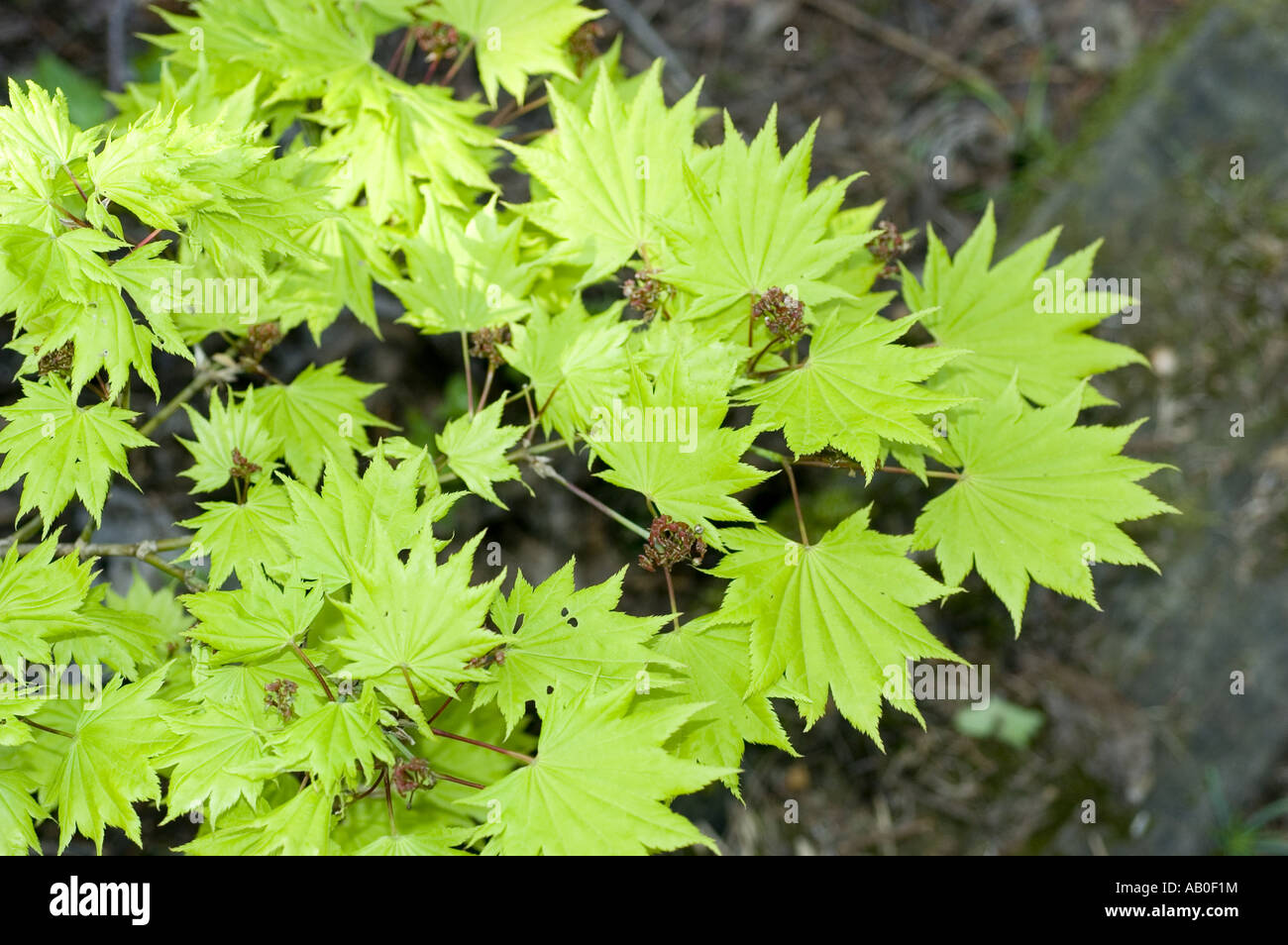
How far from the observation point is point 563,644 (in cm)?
199

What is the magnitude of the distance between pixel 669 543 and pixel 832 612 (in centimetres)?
42

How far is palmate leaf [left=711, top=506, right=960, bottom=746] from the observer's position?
6.66 feet

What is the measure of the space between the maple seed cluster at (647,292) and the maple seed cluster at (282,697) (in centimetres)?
114

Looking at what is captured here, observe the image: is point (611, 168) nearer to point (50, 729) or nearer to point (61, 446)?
point (61, 446)

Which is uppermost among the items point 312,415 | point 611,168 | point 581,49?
point 581,49

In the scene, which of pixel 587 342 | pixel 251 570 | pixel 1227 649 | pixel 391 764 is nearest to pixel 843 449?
pixel 587 342

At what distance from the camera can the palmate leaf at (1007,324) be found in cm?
242

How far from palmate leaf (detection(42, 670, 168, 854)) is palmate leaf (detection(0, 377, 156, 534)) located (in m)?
0.41

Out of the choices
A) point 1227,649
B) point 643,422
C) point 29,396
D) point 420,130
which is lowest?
point 1227,649

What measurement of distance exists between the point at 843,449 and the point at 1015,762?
2880 millimetres

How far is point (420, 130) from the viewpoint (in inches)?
95.5

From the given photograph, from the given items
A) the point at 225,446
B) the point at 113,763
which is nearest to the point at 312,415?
the point at 225,446

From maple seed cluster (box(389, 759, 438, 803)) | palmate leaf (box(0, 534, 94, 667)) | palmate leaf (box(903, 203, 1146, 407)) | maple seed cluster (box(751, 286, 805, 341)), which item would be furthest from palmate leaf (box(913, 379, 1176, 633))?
palmate leaf (box(0, 534, 94, 667))

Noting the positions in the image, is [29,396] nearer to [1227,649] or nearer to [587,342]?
[587,342]
